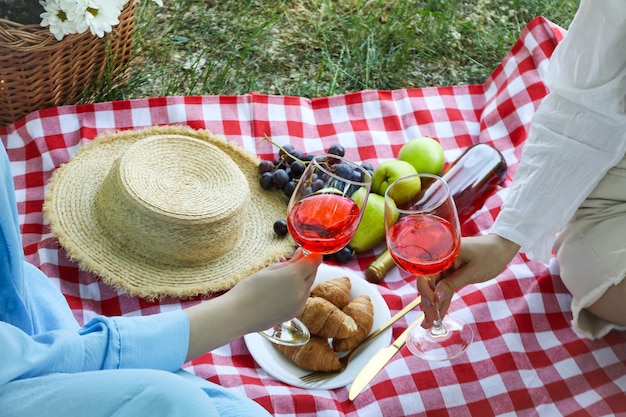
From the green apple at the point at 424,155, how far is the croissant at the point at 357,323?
22.2 inches

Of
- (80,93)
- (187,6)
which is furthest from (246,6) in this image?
(80,93)

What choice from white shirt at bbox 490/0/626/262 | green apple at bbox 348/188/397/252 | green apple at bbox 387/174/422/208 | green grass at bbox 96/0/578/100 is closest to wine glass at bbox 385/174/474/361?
green apple at bbox 387/174/422/208

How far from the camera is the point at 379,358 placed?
1617 mm

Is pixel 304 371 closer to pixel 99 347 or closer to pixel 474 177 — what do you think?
pixel 99 347

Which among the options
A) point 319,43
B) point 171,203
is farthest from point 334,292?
point 319,43

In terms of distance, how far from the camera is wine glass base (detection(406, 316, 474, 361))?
168 cm

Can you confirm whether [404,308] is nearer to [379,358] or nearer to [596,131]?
[379,358]

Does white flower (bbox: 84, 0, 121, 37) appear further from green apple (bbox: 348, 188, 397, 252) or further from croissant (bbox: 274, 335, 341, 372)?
croissant (bbox: 274, 335, 341, 372)

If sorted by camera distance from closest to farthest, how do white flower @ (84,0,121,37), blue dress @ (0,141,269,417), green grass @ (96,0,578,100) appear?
blue dress @ (0,141,269,417), white flower @ (84,0,121,37), green grass @ (96,0,578,100)

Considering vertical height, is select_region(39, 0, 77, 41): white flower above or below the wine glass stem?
above

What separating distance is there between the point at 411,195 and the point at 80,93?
4.64 feet

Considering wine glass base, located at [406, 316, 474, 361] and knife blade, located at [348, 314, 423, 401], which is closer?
knife blade, located at [348, 314, 423, 401]

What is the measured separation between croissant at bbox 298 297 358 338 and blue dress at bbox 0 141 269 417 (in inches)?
13.8

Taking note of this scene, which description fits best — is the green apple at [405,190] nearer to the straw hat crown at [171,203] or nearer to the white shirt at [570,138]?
the white shirt at [570,138]
